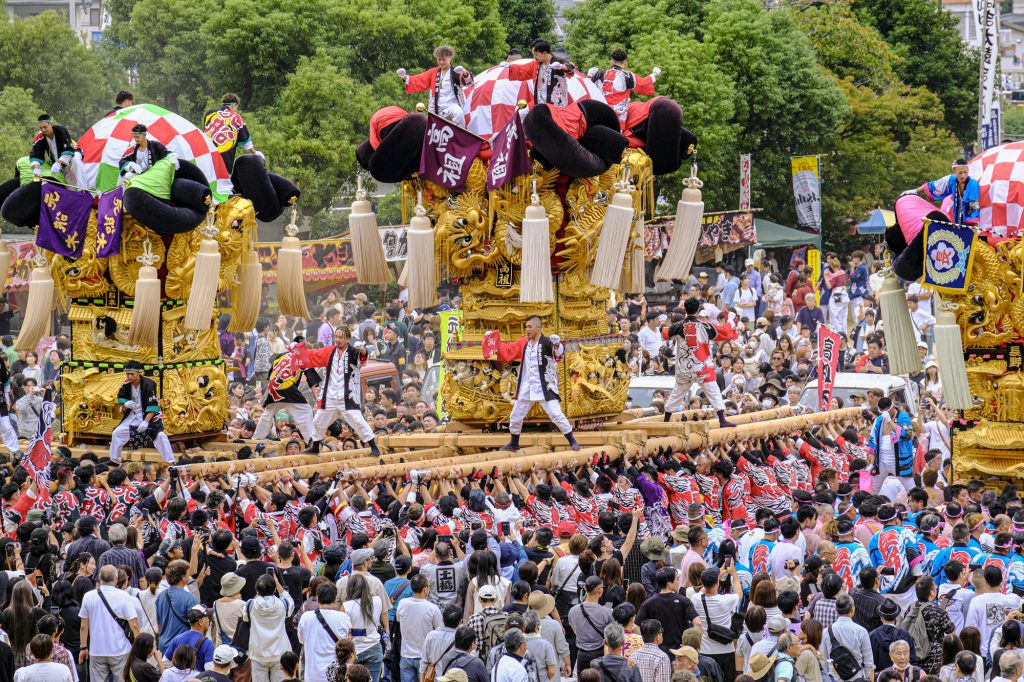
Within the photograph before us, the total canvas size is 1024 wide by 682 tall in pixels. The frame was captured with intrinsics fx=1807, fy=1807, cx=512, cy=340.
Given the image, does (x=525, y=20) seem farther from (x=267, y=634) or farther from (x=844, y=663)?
(x=844, y=663)

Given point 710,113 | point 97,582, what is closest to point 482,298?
point 97,582

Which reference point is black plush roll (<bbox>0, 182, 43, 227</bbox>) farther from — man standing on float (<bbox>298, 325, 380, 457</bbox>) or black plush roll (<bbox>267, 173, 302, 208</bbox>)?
man standing on float (<bbox>298, 325, 380, 457</bbox>)

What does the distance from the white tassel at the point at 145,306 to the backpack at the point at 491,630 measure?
25.2 ft

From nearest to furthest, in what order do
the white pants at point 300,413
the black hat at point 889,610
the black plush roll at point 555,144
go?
the black hat at point 889,610 → the black plush roll at point 555,144 → the white pants at point 300,413

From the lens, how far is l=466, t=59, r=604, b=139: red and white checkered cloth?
19.6m

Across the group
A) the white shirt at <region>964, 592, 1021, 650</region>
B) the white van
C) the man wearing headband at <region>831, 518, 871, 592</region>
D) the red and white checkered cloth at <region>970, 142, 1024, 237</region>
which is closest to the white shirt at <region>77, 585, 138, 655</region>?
the man wearing headband at <region>831, 518, 871, 592</region>

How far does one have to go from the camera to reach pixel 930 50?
5034 cm

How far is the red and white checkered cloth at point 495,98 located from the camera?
19.6 metres

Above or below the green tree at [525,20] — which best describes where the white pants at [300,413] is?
below

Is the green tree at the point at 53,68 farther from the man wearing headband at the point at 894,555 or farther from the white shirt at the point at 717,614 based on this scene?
the white shirt at the point at 717,614

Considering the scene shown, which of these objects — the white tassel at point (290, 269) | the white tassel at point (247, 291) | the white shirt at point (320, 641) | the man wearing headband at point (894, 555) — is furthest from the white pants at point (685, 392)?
the white shirt at point (320, 641)

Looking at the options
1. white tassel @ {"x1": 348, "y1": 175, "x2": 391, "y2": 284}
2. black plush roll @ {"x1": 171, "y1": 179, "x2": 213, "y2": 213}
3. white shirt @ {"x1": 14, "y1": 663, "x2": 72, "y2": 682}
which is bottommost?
white shirt @ {"x1": 14, "y1": 663, "x2": 72, "y2": 682}

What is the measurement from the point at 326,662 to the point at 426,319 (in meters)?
16.1

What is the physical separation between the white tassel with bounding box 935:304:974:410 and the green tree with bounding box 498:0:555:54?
27.8 metres
